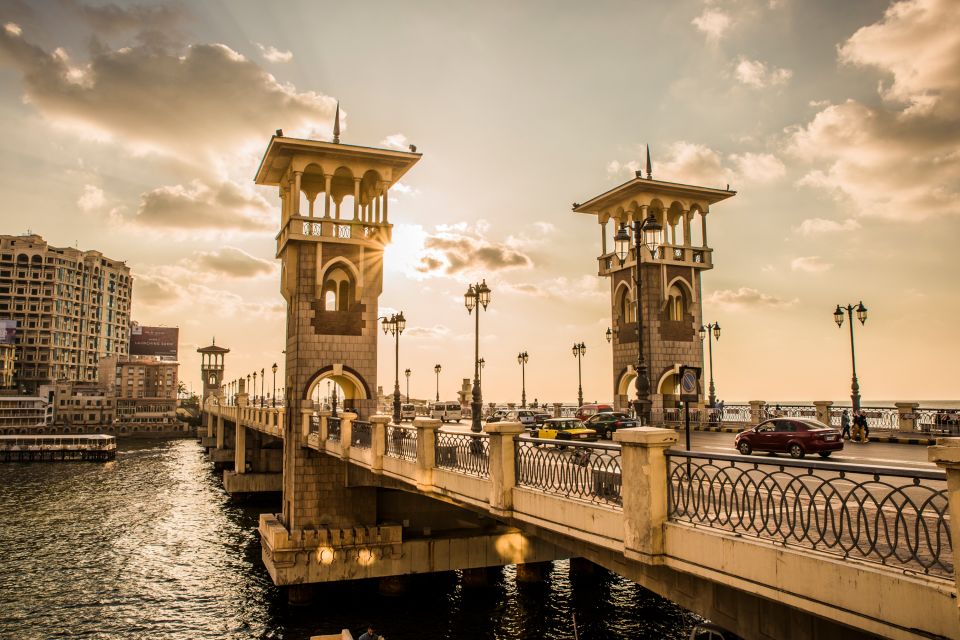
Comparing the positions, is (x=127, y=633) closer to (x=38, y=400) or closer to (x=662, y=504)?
(x=662, y=504)

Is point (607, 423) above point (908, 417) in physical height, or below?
below

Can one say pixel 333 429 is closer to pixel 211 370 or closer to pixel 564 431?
pixel 564 431

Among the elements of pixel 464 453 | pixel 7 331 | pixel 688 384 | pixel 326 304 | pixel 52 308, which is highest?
pixel 52 308

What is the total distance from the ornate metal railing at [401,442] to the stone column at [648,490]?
29.9 ft

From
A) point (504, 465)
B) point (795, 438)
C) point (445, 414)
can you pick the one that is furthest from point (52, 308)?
point (795, 438)

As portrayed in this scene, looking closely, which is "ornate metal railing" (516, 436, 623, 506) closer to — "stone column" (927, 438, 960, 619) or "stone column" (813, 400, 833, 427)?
"stone column" (927, 438, 960, 619)

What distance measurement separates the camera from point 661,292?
125ft

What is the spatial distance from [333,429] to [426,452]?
33.6ft

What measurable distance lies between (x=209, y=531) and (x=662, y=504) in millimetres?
36566

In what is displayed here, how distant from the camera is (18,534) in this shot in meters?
37.4

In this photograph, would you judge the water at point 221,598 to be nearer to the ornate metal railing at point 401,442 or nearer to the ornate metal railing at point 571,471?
the ornate metal railing at point 401,442

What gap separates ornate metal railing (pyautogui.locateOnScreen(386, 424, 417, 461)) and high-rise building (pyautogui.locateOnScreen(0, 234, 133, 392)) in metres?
127

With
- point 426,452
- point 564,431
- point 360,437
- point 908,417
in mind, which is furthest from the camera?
point 564,431

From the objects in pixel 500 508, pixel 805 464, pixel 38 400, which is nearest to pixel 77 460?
pixel 38 400
